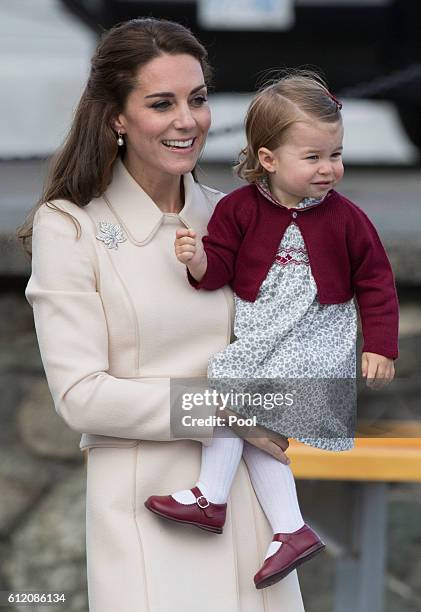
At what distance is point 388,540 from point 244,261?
203 centimetres

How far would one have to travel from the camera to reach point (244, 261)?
7.76 feet

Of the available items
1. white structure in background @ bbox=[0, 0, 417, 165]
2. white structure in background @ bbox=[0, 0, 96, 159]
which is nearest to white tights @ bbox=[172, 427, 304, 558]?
white structure in background @ bbox=[0, 0, 417, 165]

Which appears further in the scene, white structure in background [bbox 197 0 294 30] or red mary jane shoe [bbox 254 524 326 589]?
white structure in background [bbox 197 0 294 30]

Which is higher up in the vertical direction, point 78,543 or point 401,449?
point 401,449

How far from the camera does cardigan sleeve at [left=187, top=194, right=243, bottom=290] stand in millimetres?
2361

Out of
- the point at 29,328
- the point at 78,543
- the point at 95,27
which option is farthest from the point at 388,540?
the point at 95,27

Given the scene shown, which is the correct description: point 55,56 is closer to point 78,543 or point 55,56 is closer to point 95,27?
point 95,27

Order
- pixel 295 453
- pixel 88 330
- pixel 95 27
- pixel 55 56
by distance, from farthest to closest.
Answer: pixel 55 56, pixel 95 27, pixel 295 453, pixel 88 330

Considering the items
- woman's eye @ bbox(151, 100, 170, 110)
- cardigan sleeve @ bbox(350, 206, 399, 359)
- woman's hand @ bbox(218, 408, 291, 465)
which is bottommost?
woman's hand @ bbox(218, 408, 291, 465)

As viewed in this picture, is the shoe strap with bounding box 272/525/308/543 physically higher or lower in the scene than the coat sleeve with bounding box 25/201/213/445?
lower

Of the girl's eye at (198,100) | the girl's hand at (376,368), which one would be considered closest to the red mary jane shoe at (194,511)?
the girl's hand at (376,368)

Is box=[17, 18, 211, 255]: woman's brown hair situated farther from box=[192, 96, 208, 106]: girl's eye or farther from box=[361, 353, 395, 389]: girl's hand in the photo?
box=[361, 353, 395, 389]: girl's hand

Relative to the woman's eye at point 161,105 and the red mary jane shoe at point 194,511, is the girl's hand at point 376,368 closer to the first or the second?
the red mary jane shoe at point 194,511

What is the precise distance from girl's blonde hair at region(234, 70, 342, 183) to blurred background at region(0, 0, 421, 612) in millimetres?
334
